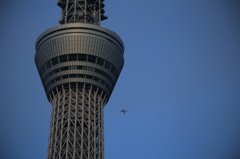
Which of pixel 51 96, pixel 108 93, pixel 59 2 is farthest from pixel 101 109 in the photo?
pixel 59 2

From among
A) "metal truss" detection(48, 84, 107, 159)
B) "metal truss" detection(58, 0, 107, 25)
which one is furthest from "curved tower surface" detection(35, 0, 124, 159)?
"metal truss" detection(58, 0, 107, 25)

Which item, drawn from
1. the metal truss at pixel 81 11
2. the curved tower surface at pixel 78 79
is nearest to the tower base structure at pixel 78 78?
the curved tower surface at pixel 78 79

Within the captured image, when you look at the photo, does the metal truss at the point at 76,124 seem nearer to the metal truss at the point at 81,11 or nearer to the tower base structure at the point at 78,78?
the tower base structure at the point at 78,78

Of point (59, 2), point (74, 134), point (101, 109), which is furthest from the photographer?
point (59, 2)

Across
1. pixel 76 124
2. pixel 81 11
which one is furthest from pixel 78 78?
pixel 81 11

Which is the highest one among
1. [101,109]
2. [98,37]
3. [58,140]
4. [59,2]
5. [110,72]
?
[59,2]

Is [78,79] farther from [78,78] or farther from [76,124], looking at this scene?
[76,124]

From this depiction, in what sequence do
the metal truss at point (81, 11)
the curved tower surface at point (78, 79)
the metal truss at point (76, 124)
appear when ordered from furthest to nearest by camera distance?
the metal truss at point (81, 11) → the curved tower surface at point (78, 79) → the metal truss at point (76, 124)

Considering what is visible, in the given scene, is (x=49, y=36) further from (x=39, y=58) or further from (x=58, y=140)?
(x=58, y=140)
